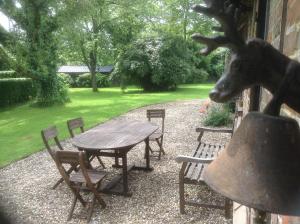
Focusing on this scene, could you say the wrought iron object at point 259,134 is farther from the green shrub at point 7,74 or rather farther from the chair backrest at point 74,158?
the green shrub at point 7,74

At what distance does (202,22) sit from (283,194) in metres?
24.9

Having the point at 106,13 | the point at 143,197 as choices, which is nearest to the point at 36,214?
the point at 143,197

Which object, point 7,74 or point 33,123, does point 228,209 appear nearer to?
point 33,123

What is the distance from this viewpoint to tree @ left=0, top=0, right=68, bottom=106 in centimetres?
1426

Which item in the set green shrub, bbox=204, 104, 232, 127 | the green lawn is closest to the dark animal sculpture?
the green lawn

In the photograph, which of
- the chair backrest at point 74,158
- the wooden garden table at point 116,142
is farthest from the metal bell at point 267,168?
the wooden garden table at point 116,142

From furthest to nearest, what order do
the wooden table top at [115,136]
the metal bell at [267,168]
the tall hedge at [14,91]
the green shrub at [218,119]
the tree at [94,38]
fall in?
the tree at [94,38]
the tall hedge at [14,91]
the green shrub at [218,119]
the wooden table top at [115,136]
the metal bell at [267,168]

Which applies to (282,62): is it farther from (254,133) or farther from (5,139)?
(5,139)

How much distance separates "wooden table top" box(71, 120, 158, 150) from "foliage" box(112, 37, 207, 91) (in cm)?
1521

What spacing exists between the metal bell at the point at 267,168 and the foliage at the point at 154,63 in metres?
20.6

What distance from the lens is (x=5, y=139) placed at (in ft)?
30.5

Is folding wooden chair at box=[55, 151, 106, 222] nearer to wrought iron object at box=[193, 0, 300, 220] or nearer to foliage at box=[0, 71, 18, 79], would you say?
wrought iron object at box=[193, 0, 300, 220]

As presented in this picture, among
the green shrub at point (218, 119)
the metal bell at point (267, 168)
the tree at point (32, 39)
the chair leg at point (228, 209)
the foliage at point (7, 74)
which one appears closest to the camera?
the metal bell at point (267, 168)

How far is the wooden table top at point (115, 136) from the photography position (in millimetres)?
4805
